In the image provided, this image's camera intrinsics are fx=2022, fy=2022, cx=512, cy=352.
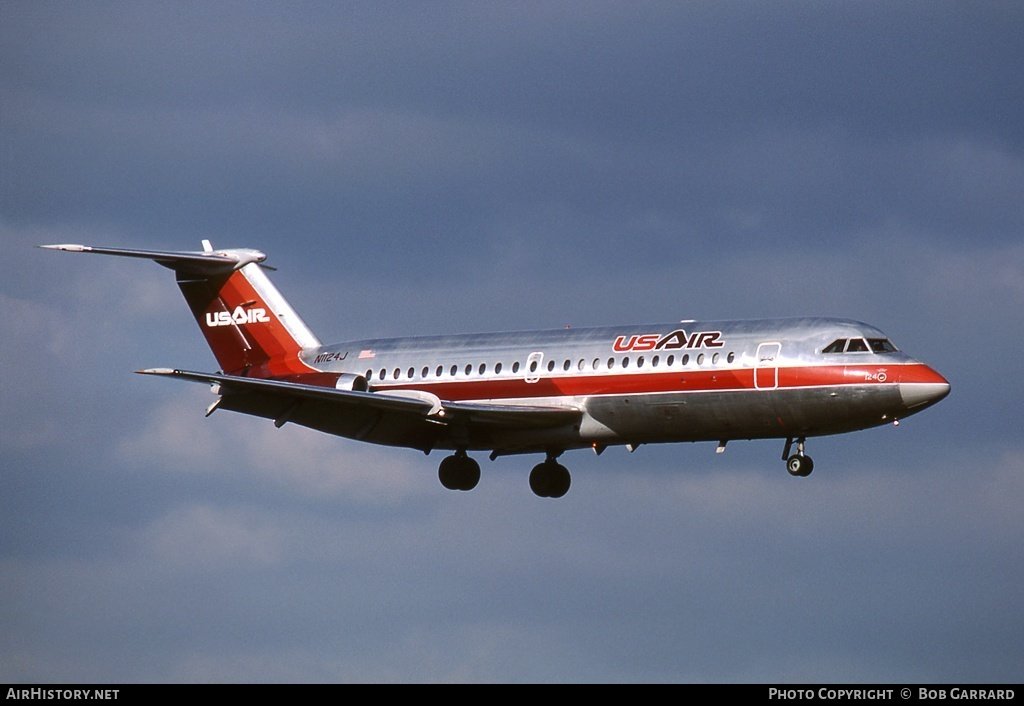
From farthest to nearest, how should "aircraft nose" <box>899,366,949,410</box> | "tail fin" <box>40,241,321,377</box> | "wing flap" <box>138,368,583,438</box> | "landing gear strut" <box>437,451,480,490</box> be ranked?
"tail fin" <box>40,241,321,377</box>, "landing gear strut" <box>437,451,480,490</box>, "wing flap" <box>138,368,583,438</box>, "aircraft nose" <box>899,366,949,410</box>

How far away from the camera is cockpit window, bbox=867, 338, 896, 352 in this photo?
2302 inches

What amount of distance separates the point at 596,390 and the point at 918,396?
9.68 m

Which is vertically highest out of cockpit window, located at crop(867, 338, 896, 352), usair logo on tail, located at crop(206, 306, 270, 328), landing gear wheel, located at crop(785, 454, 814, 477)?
usair logo on tail, located at crop(206, 306, 270, 328)

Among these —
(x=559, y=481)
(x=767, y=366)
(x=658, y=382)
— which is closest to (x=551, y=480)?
(x=559, y=481)

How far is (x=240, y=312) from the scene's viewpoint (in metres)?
70.8

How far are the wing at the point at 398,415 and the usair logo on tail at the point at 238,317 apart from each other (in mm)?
6294

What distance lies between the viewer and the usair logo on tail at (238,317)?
70.4 metres

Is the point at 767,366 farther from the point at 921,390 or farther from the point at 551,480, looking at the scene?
the point at 551,480

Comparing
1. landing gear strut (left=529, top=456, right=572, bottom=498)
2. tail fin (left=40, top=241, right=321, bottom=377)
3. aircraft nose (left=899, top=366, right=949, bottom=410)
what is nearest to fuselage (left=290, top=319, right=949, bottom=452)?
aircraft nose (left=899, top=366, right=949, bottom=410)

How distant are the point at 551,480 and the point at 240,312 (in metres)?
12.8

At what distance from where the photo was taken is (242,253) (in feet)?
235

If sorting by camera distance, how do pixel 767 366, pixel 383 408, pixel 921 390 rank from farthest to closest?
1. pixel 383 408
2. pixel 767 366
3. pixel 921 390

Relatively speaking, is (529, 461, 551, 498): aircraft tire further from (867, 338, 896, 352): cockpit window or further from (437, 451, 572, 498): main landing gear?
(867, 338, 896, 352): cockpit window

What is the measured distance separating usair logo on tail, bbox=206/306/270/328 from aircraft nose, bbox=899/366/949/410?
932 inches
